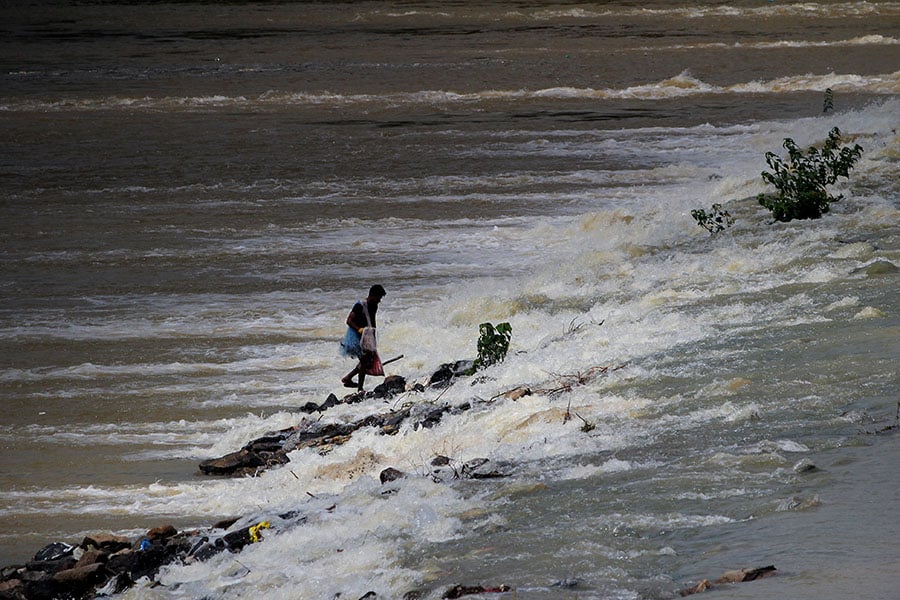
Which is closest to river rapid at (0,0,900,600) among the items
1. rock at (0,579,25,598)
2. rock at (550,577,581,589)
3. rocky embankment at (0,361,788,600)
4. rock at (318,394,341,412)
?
rock at (550,577,581,589)

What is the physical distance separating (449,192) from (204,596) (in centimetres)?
1650

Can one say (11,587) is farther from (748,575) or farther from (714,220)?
(714,220)

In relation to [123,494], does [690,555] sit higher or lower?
higher

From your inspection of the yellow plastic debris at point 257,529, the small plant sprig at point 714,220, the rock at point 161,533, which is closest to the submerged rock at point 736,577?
the yellow plastic debris at point 257,529

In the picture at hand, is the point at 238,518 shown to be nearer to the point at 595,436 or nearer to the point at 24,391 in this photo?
the point at 595,436

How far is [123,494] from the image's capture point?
32.4 feet

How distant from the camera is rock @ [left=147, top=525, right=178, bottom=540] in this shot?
27.3 feet

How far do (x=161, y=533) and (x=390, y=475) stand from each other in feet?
4.60

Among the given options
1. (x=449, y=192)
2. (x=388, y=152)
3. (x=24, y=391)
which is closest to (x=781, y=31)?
(x=388, y=152)

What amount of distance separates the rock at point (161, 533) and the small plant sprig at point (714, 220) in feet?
28.7

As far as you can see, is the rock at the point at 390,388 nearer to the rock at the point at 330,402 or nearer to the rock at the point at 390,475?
the rock at the point at 330,402

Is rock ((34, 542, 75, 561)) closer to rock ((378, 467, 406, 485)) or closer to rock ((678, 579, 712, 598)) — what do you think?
rock ((378, 467, 406, 485))

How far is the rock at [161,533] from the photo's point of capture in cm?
832

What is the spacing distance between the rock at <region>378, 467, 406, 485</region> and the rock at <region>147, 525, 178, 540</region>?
1287mm
